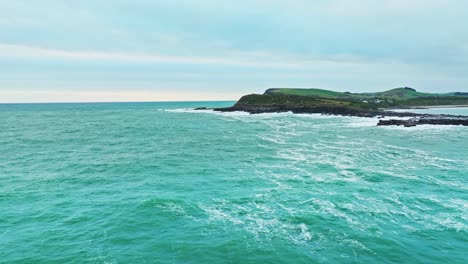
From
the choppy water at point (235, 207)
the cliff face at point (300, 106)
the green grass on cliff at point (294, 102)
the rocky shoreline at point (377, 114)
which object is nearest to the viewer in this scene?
the choppy water at point (235, 207)

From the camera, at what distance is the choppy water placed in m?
Answer: 19.6

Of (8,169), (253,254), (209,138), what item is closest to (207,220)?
(253,254)

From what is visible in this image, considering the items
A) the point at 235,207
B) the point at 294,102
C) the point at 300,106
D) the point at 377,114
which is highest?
the point at 294,102

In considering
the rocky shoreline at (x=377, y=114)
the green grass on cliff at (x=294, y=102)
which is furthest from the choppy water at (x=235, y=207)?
the green grass on cliff at (x=294, y=102)

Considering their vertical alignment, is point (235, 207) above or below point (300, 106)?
below

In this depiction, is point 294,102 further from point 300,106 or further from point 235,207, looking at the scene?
point 235,207

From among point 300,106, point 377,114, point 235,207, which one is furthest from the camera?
point 300,106

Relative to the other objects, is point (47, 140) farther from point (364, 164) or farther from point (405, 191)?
point (405, 191)

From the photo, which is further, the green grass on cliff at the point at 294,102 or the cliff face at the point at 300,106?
the green grass on cliff at the point at 294,102

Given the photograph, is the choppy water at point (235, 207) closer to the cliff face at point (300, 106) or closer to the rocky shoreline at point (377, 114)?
the rocky shoreline at point (377, 114)

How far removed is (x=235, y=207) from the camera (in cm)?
2642

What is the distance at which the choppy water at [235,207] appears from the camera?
19562 millimetres

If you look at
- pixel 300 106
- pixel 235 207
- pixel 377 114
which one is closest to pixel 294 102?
pixel 300 106

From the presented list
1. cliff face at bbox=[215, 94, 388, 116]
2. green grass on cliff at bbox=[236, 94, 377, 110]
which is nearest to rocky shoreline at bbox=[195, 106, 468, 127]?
cliff face at bbox=[215, 94, 388, 116]
